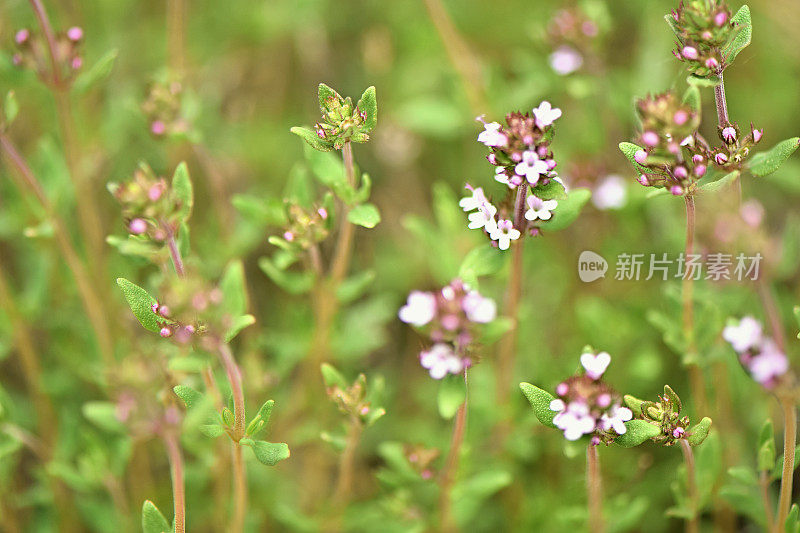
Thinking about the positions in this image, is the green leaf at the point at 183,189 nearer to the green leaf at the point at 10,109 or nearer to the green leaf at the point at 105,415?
the green leaf at the point at 10,109

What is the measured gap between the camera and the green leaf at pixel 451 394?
9.87 feet

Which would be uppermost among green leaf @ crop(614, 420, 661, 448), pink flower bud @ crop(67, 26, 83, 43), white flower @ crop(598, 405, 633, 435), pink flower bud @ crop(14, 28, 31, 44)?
pink flower bud @ crop(14, 28, 31, 44)

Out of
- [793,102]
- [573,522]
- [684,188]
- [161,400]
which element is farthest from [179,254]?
[793,102]

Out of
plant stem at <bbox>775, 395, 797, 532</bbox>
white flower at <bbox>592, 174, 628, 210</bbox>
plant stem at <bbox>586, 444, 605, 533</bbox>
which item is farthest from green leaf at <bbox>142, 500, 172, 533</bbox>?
white flower at <bbox>592, 174, 628, 210</bbox>

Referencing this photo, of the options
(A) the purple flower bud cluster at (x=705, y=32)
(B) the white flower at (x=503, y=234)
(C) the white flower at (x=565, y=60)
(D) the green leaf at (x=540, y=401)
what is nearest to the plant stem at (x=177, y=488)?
(D) the green leaf at (x=540, y=401)

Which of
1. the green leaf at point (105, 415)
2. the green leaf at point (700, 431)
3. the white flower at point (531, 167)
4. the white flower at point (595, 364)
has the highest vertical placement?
the white flower at point (531, 167)

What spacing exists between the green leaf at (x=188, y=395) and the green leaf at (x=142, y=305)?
33 centimetres

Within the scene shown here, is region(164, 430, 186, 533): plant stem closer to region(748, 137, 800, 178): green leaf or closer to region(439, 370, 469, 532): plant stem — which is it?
region(439, 370, 469, 532): plant stem

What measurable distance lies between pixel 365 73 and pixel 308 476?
11.9ft

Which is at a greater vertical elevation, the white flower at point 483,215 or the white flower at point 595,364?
the white flower at point 483,215

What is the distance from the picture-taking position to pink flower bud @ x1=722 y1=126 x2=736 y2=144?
324 cm

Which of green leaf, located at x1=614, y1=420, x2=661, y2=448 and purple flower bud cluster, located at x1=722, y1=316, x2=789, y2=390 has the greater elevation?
purple flower bud cluster, located at x1=722, y1=316, x2=789, y2=390

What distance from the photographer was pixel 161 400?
346 centimetres

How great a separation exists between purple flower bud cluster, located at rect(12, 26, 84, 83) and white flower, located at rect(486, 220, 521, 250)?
252 cm
